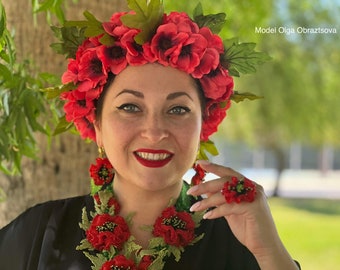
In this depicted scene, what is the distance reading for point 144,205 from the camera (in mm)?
1341

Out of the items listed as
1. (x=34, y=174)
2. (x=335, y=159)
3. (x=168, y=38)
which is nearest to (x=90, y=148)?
(x=34, y=174)

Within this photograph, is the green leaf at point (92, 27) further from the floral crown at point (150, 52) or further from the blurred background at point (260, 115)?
the blurred background at point (260, 115)

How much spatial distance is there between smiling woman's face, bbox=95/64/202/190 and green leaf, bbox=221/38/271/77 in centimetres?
11

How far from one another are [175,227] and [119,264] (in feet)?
0.46

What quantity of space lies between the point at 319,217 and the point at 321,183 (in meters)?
3.56

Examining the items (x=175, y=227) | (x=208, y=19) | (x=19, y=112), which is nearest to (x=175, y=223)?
(x=175, y=227)

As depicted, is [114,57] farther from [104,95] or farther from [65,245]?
[65,245]

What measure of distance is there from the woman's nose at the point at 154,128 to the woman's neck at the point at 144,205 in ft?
0.47

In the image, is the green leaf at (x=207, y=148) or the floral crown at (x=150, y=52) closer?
the floral crown at (x=150, y=52)

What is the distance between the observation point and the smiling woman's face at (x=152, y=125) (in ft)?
4.11

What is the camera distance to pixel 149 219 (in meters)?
1.34

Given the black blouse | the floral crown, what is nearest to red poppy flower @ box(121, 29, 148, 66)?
the floral crown

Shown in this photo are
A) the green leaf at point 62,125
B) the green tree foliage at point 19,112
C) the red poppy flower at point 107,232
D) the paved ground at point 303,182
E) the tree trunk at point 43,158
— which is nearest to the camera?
the red poppy flower at point 107,232

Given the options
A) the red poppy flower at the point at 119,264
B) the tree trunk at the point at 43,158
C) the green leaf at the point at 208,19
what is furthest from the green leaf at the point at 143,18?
the tree trunk at the point at 43,158
